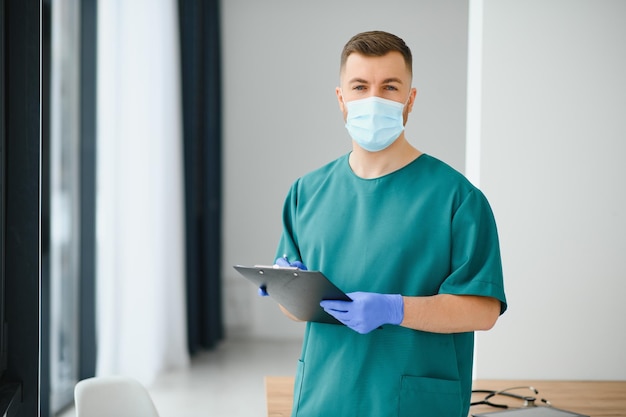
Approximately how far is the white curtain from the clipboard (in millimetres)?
2915

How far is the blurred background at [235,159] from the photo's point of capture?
2838mm

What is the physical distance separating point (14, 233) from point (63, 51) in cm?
230

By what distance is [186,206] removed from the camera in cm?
545

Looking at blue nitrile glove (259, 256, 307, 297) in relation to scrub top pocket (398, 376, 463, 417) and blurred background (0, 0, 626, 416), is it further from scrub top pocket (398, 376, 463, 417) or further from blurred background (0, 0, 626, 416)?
blurred background (0, 0, 626, 416)

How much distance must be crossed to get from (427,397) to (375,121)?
0.61 metres

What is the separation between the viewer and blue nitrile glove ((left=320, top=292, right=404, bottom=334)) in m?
1.50

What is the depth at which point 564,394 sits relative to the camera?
8.67 feet

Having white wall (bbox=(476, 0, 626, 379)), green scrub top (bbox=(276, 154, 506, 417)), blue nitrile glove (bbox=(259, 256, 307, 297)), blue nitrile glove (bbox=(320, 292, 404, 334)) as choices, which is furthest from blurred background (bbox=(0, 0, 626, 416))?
blue nitrile glove (bbox=(320, 292, 404, 334))

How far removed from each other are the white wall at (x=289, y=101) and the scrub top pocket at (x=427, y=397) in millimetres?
4619

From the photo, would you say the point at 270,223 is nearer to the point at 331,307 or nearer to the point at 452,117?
the point at 452,117

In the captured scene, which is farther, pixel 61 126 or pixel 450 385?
pixel 61 126

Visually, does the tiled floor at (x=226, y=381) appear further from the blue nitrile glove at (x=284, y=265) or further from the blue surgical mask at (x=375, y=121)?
the blue surgical mask at (x=375, y=121)

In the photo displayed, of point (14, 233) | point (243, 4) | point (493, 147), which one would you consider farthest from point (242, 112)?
point (14, 233)

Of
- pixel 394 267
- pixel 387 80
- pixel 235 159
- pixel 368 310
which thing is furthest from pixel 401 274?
pixel 235 159
